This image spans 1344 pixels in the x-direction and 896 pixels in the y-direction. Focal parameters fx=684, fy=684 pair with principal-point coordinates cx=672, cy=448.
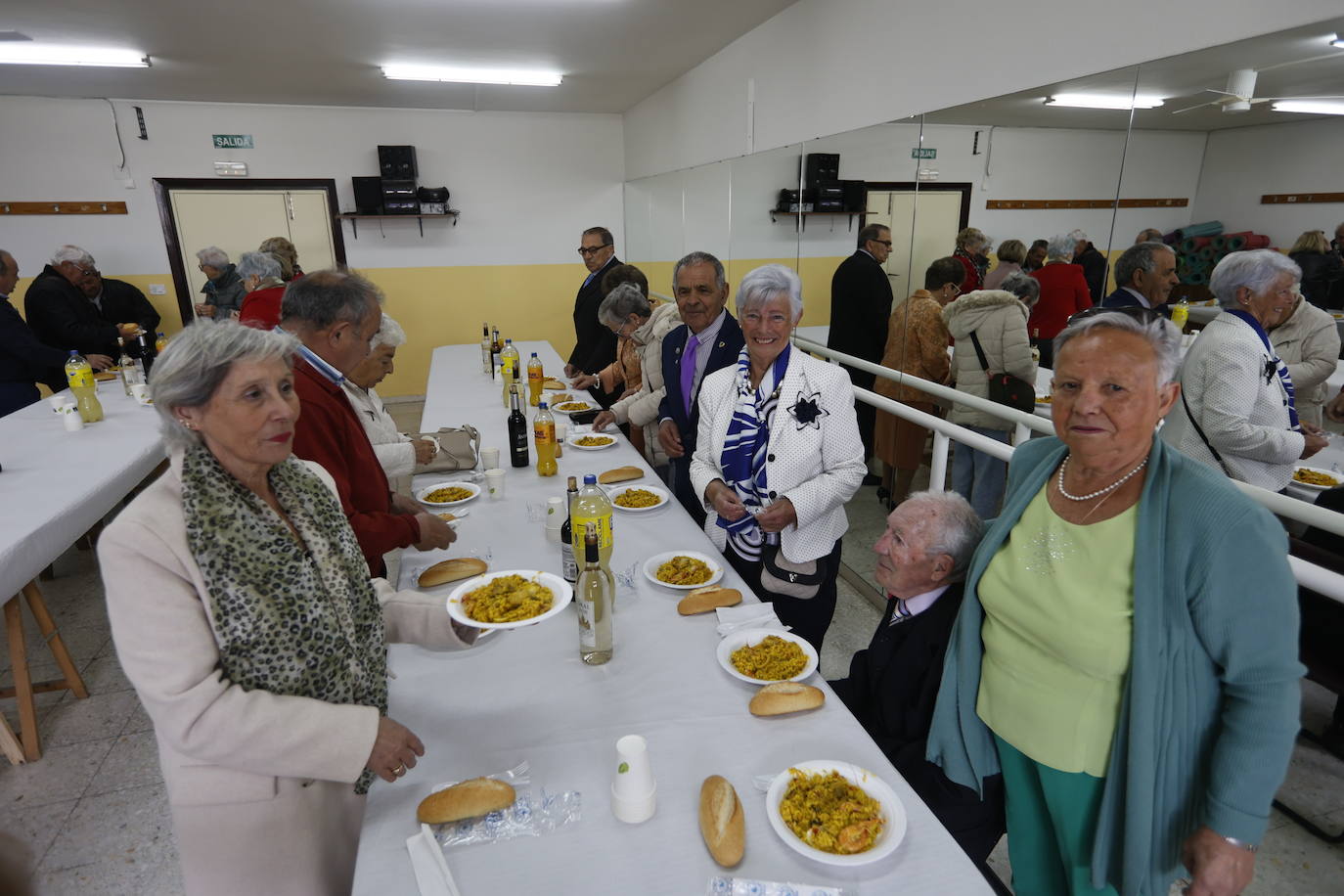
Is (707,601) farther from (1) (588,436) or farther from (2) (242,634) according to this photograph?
(1) (588,436)

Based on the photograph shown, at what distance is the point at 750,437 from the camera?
2.09 m

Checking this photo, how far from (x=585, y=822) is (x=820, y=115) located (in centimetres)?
362

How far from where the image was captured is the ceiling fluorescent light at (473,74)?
17.4ft

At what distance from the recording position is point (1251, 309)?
6.66ft

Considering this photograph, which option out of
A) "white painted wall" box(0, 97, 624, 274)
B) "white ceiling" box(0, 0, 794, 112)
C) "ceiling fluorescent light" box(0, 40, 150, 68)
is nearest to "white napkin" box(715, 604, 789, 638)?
"white ceiling" box(0, 0, 794, 112)

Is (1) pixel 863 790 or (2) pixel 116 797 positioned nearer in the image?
(1) pixel 863 790

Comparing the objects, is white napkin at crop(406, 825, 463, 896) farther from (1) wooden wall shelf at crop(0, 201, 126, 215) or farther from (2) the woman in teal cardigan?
(1) wooden wall shelf at crop(0, 201, 126, 215)

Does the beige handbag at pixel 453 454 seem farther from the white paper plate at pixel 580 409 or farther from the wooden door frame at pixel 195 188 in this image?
the wooden door frame at pixel 195 188

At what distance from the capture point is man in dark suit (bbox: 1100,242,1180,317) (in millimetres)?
2158

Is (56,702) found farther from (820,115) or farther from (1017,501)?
(820,115)

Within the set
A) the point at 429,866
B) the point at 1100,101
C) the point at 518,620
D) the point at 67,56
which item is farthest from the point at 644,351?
the point at 67,56

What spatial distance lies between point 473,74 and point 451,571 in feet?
16.4

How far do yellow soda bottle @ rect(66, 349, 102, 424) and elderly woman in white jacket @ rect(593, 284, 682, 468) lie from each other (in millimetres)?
2721

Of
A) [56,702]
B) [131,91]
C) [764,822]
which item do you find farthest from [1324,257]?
[131,91]
